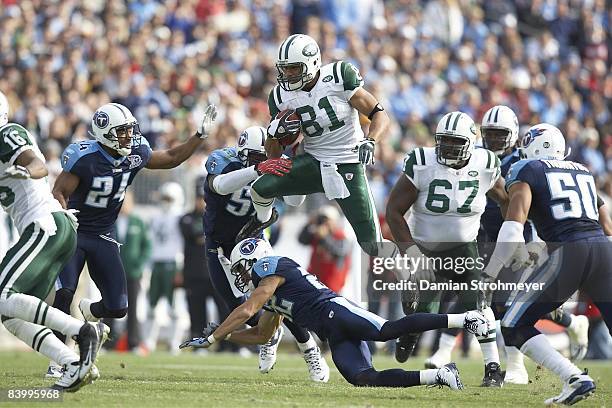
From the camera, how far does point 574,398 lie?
7.41 metres

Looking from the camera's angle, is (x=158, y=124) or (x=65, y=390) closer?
(x=65, y=390)

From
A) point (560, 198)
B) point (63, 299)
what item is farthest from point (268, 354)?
point (560, 198)

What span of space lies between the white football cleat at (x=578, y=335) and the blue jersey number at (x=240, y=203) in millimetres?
3046

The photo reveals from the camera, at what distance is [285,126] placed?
30.8ft

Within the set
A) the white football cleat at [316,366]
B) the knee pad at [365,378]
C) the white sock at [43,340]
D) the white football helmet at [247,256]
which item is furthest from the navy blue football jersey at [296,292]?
the white sock at [43,340]

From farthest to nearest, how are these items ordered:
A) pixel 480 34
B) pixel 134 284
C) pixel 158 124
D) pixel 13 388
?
1. pixel 480 34
2. pixel 158 124
3. pixel 134 284
4. pixel 13 388

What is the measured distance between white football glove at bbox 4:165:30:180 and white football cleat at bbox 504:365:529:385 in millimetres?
4575

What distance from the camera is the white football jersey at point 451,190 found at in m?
9.59

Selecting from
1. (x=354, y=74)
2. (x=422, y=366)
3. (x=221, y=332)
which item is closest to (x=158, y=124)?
(x=422, y=366)

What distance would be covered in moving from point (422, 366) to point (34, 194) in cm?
546

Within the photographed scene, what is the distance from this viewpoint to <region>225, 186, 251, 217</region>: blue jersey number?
10039mm

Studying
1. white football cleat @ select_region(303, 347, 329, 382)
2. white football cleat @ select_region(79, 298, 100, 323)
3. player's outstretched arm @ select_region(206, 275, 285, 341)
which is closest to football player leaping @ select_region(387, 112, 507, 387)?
white football cleat @ select_region(303, 347, 329, 382)

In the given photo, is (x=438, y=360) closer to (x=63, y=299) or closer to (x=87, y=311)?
(x=87, y=311)

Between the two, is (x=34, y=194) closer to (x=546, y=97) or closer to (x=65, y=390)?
(x=65, y=390)
